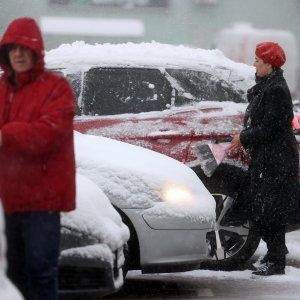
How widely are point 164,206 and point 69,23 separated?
12.2 m

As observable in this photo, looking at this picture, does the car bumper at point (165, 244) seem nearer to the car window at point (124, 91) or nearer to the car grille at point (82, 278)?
the car grille at point (82, 278)

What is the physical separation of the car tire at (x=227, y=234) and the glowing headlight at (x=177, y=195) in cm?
127

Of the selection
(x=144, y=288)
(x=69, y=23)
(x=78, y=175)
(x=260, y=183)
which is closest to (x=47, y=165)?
(x=78, y=175)

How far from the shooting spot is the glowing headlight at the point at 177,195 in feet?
19.7

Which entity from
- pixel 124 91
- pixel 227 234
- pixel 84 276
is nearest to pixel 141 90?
pixel 124 91

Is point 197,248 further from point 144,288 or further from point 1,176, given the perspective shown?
point 1,176

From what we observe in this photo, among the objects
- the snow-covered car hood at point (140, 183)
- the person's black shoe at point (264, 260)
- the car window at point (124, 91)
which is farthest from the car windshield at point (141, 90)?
the snow-covered car hood at point (140, 183)

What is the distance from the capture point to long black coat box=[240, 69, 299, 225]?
7195 millimetres

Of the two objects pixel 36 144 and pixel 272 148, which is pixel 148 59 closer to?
pixel 272 148

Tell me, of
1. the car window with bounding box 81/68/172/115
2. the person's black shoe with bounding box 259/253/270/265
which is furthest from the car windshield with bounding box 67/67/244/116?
the person's black shoe with bounding box 259/253/270/265

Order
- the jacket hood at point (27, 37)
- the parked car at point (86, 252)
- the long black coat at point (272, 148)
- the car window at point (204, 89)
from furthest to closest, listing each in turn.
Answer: the car window at point (204, 89), the long black coat at point (272, 148), the parked car at point (86, 252), the jacket hood at point (27, 37)

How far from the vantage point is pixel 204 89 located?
809cm

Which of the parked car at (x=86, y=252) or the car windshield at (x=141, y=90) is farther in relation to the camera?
the car windshield at (x=141, y=90)

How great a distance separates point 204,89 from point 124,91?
69 centimetres
